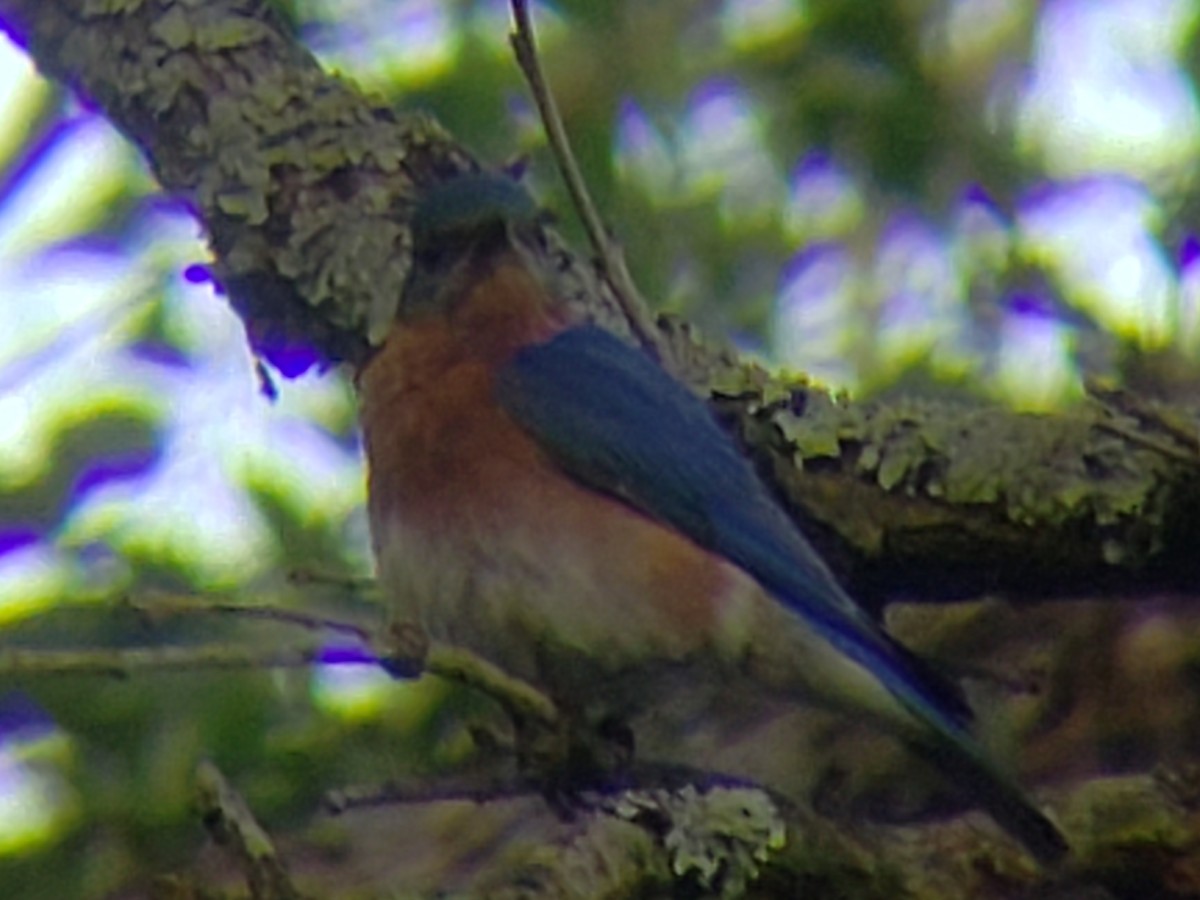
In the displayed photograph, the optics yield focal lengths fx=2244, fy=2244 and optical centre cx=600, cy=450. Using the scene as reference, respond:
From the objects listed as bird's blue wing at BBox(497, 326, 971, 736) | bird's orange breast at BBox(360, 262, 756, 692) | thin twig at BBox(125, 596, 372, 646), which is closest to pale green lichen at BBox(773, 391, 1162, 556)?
bird's blue wing at BBox(497, 326, 971, 736)

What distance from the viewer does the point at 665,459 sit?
3.30 meters

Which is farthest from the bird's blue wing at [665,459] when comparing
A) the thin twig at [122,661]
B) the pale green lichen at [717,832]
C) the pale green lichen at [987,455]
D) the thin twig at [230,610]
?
the thin twig at [122,661]

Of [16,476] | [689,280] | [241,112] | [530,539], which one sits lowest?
[530,539]

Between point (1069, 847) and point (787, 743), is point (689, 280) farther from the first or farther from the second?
point (1069, 847)

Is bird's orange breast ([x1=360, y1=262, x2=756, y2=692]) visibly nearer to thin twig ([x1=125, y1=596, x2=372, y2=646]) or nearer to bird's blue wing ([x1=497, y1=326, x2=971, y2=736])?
bird's blue wing ([x1=497, y1=326, x2=971, y2=736])

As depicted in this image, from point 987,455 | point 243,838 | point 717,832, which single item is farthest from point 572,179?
point 243,838

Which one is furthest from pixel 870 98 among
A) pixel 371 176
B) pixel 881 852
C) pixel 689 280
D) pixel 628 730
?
pixel 881 852

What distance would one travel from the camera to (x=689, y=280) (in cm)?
421

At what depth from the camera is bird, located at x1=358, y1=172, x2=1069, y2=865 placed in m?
3.00

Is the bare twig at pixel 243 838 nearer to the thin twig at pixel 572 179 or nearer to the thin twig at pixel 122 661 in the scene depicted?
the thin twig at pixel 122 661

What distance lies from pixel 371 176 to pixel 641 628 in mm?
1002

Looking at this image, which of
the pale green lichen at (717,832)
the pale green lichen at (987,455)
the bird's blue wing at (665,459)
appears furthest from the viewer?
the bird's blue wing at (665,459)

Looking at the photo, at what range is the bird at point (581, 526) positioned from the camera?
9.83ft

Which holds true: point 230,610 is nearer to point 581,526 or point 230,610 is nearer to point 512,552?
point 512,552
